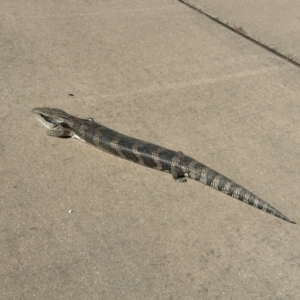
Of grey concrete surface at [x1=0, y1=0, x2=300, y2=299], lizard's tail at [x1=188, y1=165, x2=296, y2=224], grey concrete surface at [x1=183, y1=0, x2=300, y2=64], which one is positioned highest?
grey concrete surface at [x1=183, y1=0, x2=300, y2=64]

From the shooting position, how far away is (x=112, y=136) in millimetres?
4867

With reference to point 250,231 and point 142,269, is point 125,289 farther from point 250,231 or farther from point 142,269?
point 250,231

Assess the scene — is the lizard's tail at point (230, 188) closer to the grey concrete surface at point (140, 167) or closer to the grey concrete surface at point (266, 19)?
the grey concrete surface at point (140, 167)

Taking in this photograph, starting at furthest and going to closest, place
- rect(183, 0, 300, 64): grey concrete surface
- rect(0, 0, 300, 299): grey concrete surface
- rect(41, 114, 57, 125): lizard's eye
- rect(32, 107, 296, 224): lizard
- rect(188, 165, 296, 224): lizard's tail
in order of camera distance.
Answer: rect(183, 0, 300, 64): grey concrete surface < rect(41, 114, 57, 125): lizard's eye < rect(32, 107, 296, 224): lizard < rect(188, 165, 296, 224): lizard's tail < rect(0, 0, 300, 299): grey concrete surface

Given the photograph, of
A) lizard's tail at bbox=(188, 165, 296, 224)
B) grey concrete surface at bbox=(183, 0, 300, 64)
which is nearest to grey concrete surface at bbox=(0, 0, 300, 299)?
lizard's tail at bbox=(188, 165, 296, 224)

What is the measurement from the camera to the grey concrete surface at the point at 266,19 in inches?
279

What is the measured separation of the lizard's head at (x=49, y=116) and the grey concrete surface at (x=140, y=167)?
10cm

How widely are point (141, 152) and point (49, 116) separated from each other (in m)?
1.12

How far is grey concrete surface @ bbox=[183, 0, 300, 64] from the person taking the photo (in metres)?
7.09

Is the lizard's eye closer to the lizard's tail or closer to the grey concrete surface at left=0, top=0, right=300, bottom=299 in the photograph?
the grey concrete surface at left=0, top=0, right=300, bottom=299

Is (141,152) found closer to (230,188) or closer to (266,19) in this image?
(230,188)

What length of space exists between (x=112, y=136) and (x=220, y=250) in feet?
5.50

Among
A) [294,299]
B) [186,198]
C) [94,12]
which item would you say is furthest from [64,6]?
[294,299]

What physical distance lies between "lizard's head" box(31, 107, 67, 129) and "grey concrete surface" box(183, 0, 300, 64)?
3.57 m
